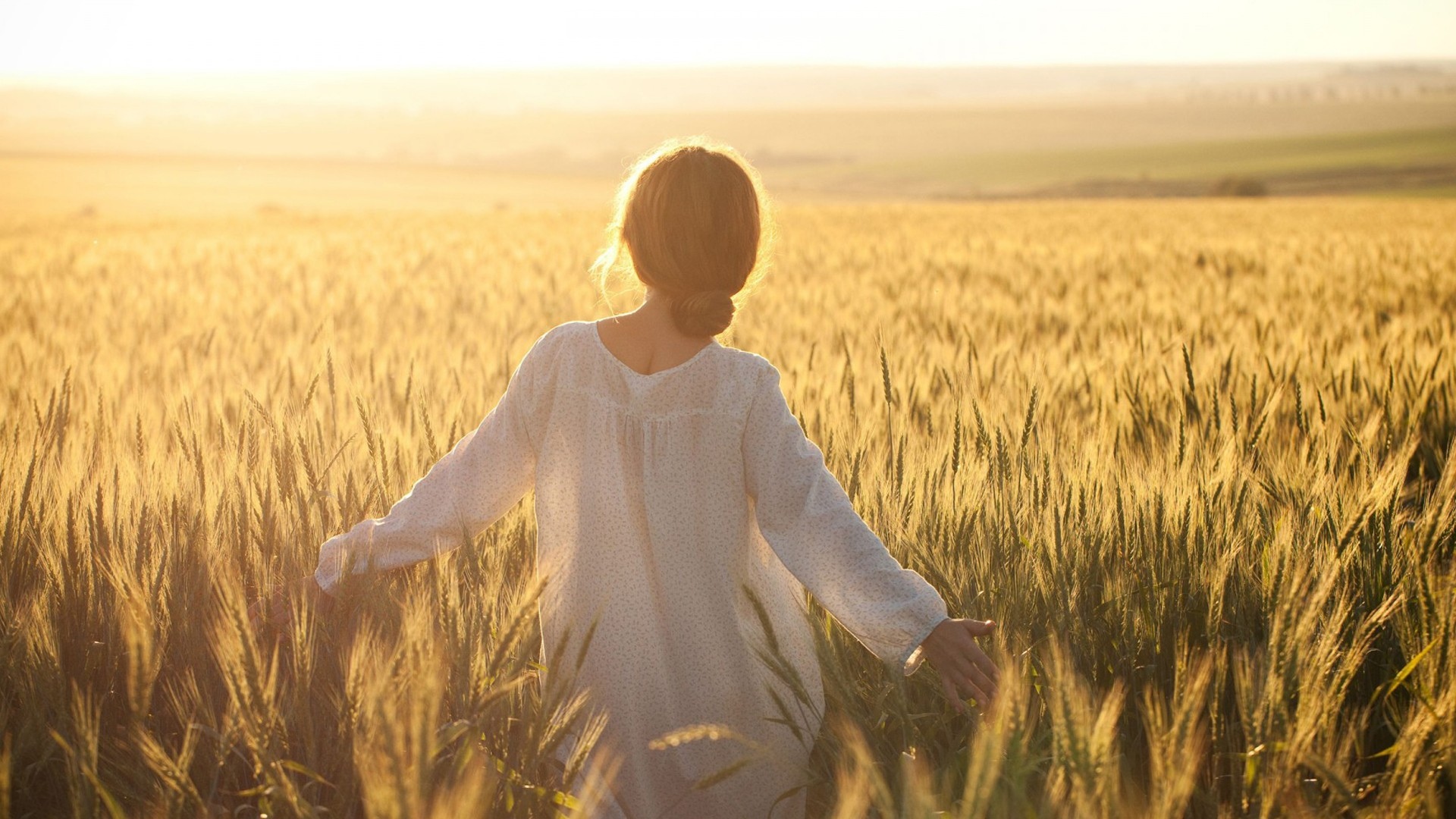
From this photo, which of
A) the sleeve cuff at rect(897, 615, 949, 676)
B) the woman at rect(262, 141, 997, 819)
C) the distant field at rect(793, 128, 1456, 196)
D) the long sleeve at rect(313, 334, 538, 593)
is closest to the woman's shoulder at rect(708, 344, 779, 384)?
the woman at rect(262, 141, 997, 819)

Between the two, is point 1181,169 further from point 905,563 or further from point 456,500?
point 456,500

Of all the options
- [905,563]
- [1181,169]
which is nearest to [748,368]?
[905,563]

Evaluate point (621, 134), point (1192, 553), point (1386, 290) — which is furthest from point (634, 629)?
point (621, 134)

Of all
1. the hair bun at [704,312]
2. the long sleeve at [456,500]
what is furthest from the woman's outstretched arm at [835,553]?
the long sleeve at [456,500]

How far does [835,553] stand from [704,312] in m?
0.39

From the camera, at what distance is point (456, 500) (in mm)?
1706

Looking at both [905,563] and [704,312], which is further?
[905,563]

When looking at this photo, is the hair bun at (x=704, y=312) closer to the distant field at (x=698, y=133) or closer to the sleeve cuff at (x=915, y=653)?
the sleeve cuff at (x=915, y=653)

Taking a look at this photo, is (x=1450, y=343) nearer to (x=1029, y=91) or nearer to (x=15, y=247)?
(x=15, y=247)

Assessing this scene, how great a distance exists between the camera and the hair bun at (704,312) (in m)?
1.64

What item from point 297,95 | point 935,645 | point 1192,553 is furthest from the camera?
point 297,95

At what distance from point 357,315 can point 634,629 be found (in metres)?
3.97

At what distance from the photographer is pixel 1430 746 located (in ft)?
4.34

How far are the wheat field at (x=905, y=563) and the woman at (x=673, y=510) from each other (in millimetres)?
96
